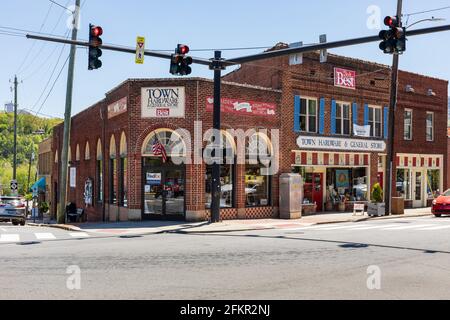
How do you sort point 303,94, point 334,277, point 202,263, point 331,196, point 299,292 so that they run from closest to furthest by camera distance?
point 299,292 < point 334,277 < point 202,263 < point 303,94 < point 331,196

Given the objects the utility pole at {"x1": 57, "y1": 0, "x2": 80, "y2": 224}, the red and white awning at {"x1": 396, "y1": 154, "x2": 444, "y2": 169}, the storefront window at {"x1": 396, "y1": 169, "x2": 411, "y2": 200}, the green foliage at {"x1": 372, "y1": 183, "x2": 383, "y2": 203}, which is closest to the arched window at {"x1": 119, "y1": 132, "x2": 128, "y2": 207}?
the utility pole at {"x1": 57, "y1": 0, "x2": 80, "y2": 224}

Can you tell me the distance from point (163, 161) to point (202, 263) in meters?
11.6

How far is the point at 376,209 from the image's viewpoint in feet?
82.7

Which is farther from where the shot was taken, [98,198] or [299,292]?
[98,198]

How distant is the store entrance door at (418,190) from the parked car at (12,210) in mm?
23487

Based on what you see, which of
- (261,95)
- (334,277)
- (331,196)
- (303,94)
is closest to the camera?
(334,277)

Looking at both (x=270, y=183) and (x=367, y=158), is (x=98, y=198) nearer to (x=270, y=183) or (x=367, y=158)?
(x=270, y=183)

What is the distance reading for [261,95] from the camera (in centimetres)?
2347

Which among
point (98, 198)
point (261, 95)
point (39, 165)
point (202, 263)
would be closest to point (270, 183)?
point (261, 95)

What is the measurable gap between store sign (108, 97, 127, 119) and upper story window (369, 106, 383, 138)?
14.0m

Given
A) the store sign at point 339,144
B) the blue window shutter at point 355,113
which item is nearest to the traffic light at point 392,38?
the store sign at point 339,144
